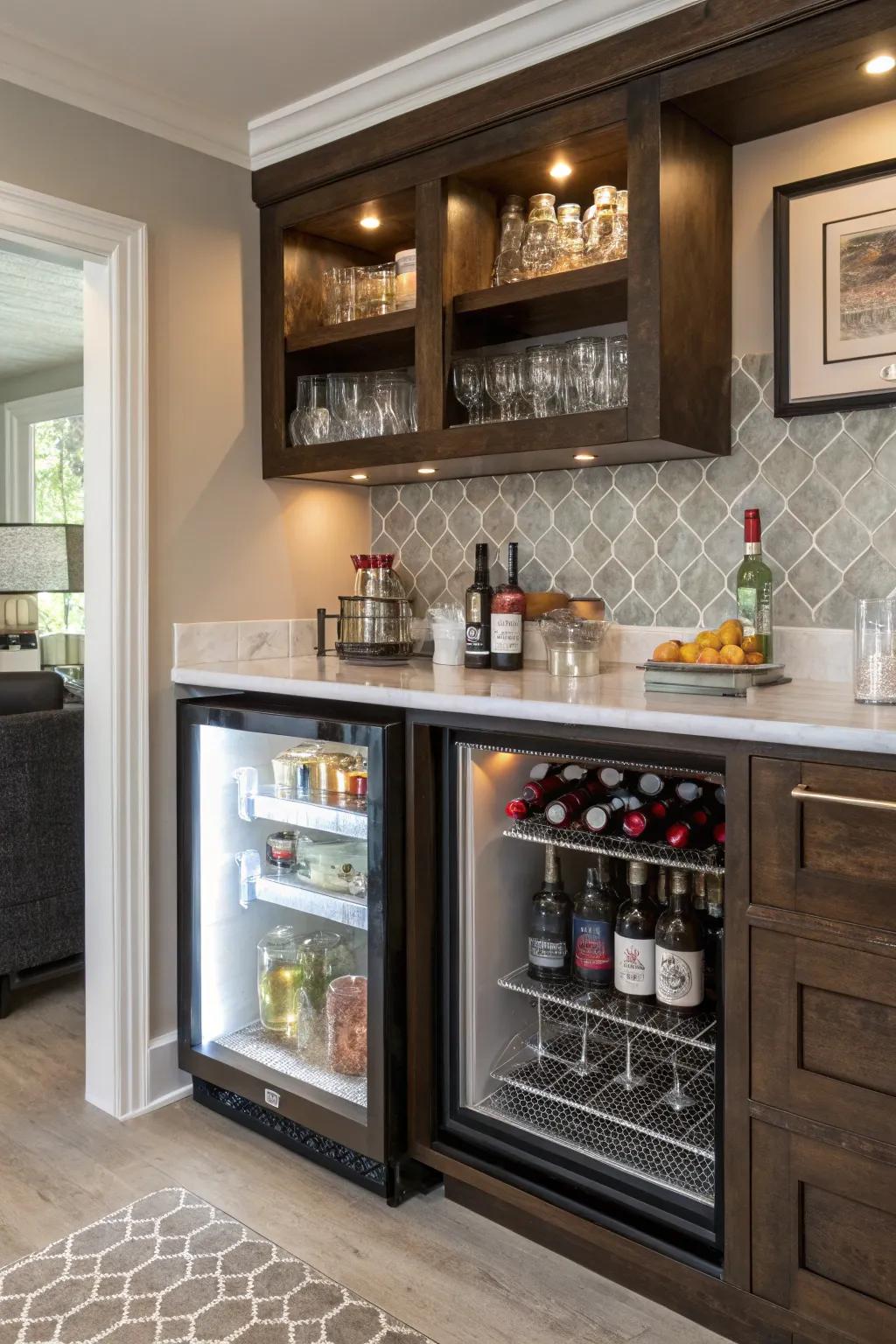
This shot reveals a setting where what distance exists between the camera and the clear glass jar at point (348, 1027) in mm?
2227

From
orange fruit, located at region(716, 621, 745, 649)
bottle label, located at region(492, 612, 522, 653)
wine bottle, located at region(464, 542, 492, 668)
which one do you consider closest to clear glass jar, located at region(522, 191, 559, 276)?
wine bottle, located at region(464, 542, 492, 668)

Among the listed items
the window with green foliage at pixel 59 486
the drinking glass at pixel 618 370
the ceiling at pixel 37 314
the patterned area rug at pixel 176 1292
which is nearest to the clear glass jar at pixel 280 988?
the patterned area rug at pixel 176 1292

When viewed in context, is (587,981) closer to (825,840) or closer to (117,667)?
(825,840)

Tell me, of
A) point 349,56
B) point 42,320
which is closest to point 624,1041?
point 349,56

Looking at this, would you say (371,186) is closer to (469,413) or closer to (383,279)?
(383,279)

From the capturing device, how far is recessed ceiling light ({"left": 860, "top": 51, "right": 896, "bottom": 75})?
179cm

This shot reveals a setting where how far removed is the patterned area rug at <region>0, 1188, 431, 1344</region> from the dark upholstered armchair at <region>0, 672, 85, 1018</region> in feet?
4.06

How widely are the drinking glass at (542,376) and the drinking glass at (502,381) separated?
0.03m

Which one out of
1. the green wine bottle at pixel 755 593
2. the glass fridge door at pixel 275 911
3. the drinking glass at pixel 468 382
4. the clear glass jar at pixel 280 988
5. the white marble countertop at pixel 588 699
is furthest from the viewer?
the clear glass jar at pixel 280 988

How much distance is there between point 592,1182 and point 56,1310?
96cm

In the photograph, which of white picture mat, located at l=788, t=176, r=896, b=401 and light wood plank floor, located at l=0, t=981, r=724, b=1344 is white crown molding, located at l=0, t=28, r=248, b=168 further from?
light wood plank floor, located at l=0, t=981, r=724, b=1344

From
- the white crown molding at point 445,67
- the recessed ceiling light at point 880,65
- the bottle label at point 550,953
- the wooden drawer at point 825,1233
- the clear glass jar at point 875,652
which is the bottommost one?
the wooden drawer at point 825,1233

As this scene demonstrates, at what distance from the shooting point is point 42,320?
4848 millimetres

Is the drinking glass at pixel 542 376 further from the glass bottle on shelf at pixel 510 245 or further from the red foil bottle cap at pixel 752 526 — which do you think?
the red foil bottle cap at pixel 752 526
